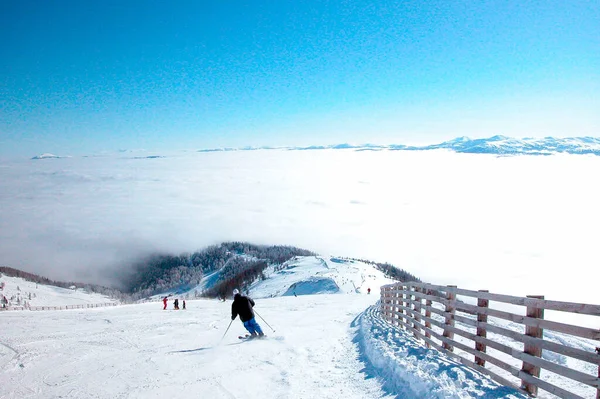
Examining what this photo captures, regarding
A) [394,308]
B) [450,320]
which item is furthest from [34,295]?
[450,320]

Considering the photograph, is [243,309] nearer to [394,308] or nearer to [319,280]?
[394,308]

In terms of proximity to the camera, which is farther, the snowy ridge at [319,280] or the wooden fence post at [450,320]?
the snowy ridge at [319,280]

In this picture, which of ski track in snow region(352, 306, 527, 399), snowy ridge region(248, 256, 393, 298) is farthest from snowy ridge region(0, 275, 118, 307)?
ski track in snow region(352, 306, 527, 399)

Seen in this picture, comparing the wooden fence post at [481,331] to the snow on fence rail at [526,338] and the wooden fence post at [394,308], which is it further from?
the wooden fence post at [394,308]

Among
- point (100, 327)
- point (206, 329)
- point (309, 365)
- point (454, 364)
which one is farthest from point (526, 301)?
point (100, 327)

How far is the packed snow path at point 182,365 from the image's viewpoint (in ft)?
25.4

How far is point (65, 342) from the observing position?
1297cm

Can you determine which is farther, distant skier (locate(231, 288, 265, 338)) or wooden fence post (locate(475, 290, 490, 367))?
distant skier (locate(231, 288, 265, 338))

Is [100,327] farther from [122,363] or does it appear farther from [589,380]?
[589,380]

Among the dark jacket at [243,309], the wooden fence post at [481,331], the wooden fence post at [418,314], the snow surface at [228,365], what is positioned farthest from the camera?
the dark jacket at [243,309]

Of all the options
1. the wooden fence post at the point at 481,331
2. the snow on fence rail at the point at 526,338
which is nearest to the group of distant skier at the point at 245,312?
the snow on fence rail at the point at 526,338

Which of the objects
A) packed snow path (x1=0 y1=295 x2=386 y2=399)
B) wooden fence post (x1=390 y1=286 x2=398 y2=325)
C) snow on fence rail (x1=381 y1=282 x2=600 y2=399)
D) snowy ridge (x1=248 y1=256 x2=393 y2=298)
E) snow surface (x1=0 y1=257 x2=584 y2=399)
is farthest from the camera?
snowy ridge (x1=248 y1=256 x2=393 y2=298)

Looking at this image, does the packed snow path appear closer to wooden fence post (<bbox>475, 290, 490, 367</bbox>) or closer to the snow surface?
the snow surface

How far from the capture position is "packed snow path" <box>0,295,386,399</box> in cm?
775
